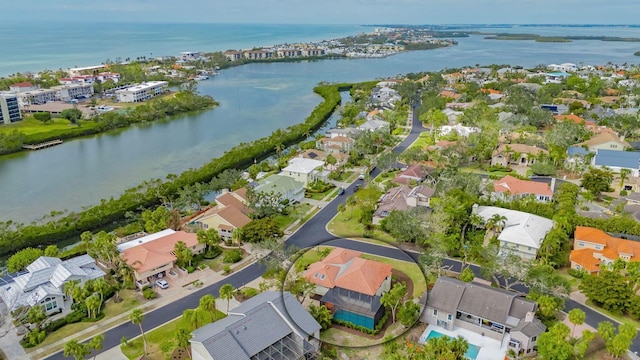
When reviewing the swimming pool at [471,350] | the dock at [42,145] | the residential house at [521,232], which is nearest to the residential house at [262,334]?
the swimming pool at [471,350]

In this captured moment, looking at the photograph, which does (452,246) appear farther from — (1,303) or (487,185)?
(1,303)

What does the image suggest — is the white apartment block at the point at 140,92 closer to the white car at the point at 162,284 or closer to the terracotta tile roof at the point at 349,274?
the white car at the point at 162,284

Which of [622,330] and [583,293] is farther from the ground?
[622,330]

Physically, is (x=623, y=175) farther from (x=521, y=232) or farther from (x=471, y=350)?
(x=471, y=350)

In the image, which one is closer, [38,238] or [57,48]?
[38,238]

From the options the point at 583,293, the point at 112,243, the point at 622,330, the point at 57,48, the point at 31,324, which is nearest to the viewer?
the point at 622,330

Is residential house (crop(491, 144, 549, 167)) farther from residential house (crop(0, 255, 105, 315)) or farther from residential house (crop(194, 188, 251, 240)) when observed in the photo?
residential house (crop(0, 255, 105, 315))

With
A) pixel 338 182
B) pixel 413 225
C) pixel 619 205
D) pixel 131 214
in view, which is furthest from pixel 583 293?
pixel 131 214
